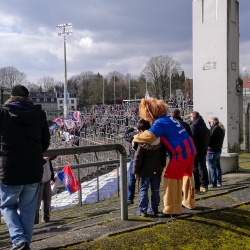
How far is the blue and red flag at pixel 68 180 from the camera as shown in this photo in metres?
6.38

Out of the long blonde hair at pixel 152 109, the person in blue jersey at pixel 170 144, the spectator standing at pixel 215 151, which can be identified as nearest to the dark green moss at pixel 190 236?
the person in blue jersey at pixel 170 144

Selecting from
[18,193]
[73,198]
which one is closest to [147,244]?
[18,193]

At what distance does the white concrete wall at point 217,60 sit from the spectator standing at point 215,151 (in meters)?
1.07

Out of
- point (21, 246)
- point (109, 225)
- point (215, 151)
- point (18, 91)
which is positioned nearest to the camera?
point (21, 246)

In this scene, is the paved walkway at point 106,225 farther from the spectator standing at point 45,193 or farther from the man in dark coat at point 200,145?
the man in dark coat at point 200,145

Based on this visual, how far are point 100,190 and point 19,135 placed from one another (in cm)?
549

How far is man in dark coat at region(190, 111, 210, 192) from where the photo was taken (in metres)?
6.37

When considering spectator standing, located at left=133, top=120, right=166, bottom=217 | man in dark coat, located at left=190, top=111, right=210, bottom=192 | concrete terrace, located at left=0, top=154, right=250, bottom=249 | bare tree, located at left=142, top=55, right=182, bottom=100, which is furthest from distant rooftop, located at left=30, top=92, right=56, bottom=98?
spectator standing, located at left=133, top=120, right=166, bottom=217

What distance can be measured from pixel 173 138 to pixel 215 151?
3.34m

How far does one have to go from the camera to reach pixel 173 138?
4184 millimetres

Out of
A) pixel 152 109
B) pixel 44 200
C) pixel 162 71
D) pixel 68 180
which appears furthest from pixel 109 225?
pixel 162 71

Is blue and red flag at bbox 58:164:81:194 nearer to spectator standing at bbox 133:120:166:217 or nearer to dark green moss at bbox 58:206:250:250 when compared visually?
spectator standing at bbox 133:120:166:217

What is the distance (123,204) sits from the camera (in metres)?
4.03

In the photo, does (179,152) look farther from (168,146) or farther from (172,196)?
(172,196)
